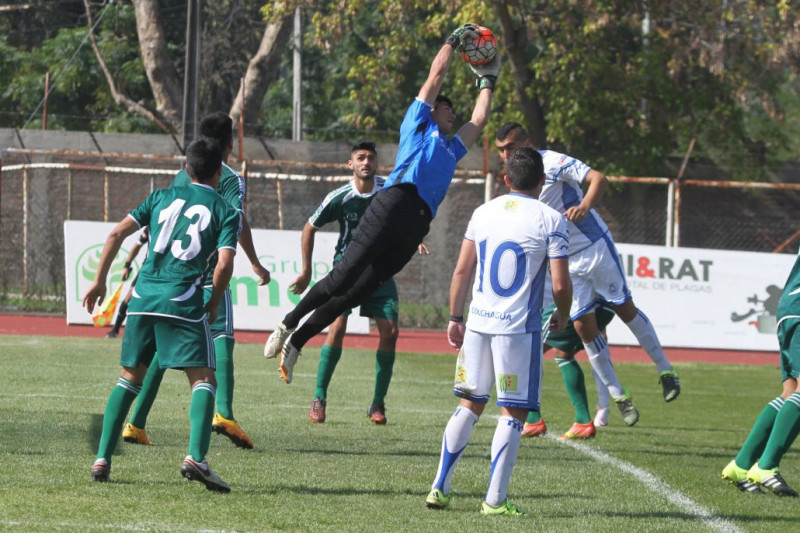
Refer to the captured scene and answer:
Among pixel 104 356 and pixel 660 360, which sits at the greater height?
pixel 660 360

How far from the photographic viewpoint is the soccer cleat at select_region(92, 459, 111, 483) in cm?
630

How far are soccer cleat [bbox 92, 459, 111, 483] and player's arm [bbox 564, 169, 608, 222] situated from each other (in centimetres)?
389

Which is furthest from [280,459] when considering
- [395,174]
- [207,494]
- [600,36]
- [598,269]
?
[600,36]

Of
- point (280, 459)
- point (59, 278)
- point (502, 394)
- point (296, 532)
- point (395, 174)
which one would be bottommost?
point (59, 278)

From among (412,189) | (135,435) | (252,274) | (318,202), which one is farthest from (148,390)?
(318,202)

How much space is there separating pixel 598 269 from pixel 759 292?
10256mm

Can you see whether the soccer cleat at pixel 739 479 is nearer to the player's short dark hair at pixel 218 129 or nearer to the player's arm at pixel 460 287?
the player's arm at pixel 460 287

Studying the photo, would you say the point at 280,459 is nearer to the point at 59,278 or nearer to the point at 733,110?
the point at 59,278

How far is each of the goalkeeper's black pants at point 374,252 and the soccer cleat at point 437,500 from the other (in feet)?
5.76

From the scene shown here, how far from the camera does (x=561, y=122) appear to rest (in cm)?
2436

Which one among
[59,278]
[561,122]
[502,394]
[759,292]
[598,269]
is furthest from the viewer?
[561,122]

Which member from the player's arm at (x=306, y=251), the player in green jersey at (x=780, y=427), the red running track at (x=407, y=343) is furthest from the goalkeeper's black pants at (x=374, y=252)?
the red running track at (x=407, y=343)

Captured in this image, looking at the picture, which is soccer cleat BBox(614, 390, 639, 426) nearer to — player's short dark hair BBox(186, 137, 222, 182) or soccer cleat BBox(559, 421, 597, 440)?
soccer cleat BBox(559, 421, 597, 440)

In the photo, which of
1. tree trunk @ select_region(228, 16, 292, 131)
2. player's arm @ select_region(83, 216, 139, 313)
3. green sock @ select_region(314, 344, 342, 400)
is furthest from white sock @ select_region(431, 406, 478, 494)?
tree trunk @ select_region(228, 16, 292, 131)
